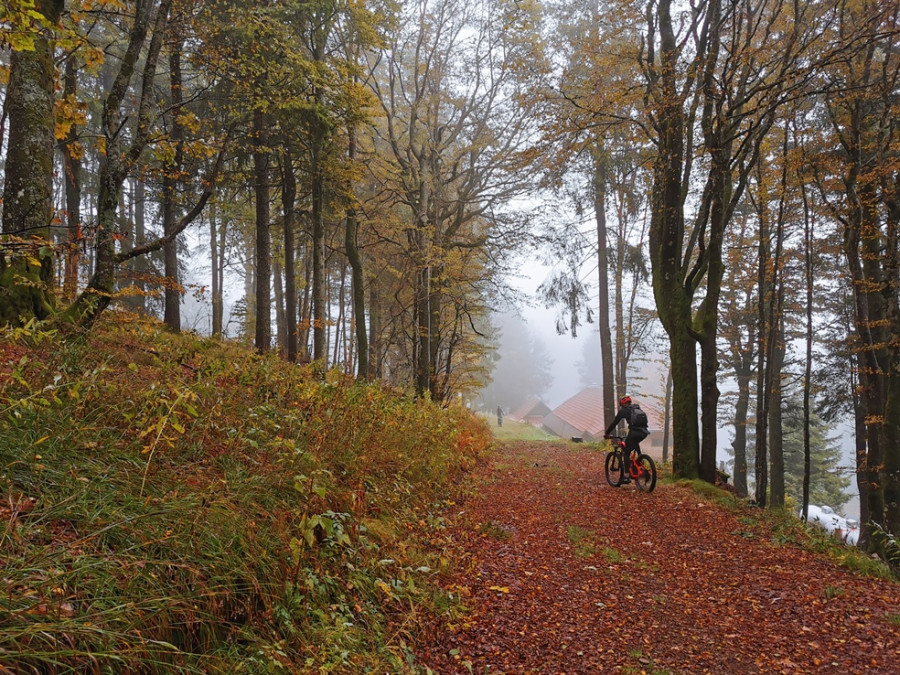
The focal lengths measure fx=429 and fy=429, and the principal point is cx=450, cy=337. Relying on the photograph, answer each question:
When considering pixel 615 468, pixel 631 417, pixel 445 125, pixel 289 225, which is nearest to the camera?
pixel 631 417

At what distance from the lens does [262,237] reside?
9.07 meters

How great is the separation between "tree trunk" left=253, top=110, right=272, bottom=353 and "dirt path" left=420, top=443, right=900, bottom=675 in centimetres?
590

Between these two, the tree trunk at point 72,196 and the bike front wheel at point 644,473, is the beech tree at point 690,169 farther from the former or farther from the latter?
the tree trunk at point 72,196

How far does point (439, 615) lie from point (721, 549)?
387 cm

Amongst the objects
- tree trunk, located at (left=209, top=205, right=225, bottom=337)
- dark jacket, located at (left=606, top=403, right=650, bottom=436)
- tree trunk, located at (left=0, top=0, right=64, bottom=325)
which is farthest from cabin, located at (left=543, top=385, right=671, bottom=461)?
tree trunk, located at (left=0, top=0, right=64, bottom=325)

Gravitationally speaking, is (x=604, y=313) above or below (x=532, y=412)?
above

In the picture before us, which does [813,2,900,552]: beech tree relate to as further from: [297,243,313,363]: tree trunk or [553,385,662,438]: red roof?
[553,385,662,438]: red roof

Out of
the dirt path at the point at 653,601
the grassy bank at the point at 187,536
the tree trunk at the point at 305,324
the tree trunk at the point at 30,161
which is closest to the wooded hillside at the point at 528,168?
the tree trunk at the point at 30,161

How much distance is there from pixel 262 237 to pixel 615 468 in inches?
336

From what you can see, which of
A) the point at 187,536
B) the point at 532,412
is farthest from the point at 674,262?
the point at 532,412

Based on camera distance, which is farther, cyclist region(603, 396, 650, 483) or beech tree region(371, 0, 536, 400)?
Answer: beech tree region(371, 0, 536, 400)

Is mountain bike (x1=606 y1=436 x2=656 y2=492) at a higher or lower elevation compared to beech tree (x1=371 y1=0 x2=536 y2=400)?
lower

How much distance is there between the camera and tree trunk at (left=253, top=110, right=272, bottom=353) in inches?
352

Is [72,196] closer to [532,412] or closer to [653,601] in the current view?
[653,601]
